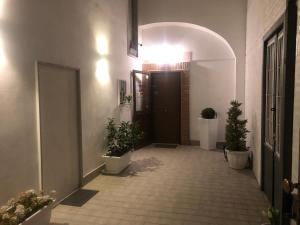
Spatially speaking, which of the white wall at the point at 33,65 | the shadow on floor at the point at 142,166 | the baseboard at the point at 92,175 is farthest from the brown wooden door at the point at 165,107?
the baseboard at the point at 92,175

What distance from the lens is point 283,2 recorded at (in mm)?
2406

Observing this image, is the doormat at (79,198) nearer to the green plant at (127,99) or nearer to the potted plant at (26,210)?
the potted plant at (26,210)

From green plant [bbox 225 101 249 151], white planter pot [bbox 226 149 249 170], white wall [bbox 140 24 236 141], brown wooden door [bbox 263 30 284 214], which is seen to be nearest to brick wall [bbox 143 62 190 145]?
white wall [bbox 140 24 236 141]

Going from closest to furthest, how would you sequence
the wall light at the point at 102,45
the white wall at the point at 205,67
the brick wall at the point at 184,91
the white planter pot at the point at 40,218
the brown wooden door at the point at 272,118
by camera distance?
the white planter pot at the point at 40,218
the brown wooden door at the point at 272,118
the wall light at the point at 102,45
the white wall at the point at 205,67
the brick wall at the point at 184,91

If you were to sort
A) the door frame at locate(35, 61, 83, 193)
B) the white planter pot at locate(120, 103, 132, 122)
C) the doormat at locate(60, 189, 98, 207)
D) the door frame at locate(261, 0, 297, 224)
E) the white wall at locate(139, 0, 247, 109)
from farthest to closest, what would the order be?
1. the white wall at locate(139, 0, 247, 109)
2. the white planter pot at locate(120, 103, 132, 122)
3. the doormat at locate(60, 189, 98, 207)
4. the door frame at locate(35, 61, 83, 193)
5. the door frame at locate(261, 0, 297, 224)

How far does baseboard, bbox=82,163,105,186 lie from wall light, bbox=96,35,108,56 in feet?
6.76

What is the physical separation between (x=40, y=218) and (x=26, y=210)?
0.18m

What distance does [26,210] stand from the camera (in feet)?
7.47

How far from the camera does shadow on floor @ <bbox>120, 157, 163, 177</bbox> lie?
452 centimetres

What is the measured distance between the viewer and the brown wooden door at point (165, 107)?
695cm

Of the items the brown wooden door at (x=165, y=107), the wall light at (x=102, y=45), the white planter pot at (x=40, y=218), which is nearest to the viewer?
the white planter pot at (x=40, y=218)

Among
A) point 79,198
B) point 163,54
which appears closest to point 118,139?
point 79,198

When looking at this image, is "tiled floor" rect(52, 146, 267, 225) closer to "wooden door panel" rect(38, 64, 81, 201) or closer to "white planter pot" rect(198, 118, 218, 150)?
"wooden door panel" rect(38, 64, 81, 201)

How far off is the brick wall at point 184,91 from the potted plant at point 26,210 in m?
4.79
